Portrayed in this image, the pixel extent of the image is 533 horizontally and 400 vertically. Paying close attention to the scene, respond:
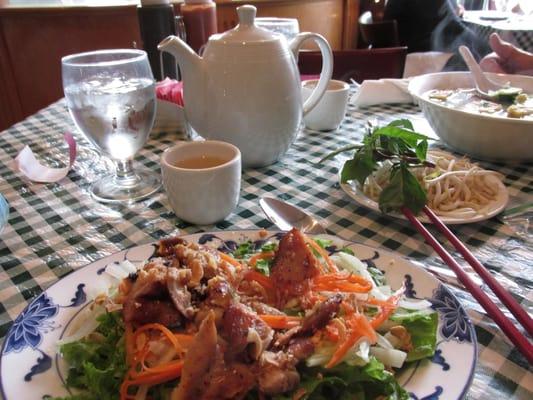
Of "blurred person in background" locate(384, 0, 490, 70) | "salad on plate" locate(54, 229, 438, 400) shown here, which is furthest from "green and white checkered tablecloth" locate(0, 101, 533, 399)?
"blurred person in background" locate(384, 0, 490, 70)

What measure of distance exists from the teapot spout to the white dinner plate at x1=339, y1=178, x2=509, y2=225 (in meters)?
0.46

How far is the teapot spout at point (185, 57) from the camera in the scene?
100 cm

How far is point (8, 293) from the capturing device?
68cm

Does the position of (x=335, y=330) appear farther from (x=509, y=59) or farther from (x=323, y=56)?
(x=509, y=59)

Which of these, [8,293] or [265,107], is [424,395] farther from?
[265,107]

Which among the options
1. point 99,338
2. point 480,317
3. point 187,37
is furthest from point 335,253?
point 187,37

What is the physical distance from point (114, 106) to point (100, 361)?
0.63 m

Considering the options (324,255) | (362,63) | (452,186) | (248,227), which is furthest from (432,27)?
(324,255)

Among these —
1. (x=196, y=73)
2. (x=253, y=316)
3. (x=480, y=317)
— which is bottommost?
(x=480, y=317)

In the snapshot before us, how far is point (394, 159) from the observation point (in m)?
0.87

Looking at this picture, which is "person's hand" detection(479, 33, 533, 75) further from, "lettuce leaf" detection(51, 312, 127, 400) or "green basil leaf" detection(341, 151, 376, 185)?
"lettuce leaf" detection(51, 312, 127, 400)

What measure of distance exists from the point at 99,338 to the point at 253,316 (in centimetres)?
20

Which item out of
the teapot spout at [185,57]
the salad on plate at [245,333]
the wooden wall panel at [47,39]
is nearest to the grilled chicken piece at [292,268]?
the salad on plate at [245,333]

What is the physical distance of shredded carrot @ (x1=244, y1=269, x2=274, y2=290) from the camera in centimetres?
58
